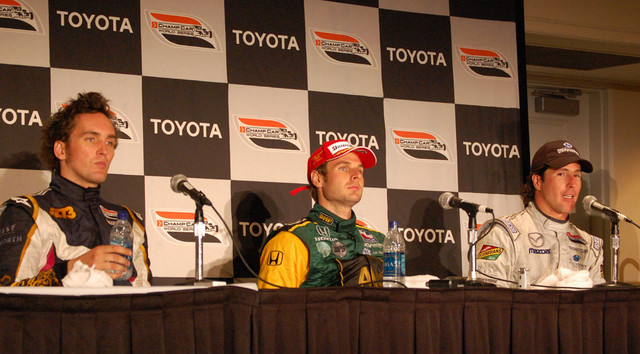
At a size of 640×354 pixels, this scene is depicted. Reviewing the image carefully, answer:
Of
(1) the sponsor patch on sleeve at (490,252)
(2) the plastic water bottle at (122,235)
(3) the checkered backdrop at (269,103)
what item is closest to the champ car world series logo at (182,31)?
(3) the checkered backdrop at (269,103)

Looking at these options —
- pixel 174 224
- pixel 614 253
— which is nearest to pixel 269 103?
pixel 174 224

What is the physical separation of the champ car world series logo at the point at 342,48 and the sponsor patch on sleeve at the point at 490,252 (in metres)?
1.17

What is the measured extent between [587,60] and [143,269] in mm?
3686

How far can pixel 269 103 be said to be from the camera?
3.58 metres

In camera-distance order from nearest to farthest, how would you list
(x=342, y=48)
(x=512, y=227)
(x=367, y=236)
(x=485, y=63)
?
(x=367, y=236)
(x=512, y=227)
(x=342, y=48)
(x=485, y=63)

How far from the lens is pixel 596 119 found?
5586mm

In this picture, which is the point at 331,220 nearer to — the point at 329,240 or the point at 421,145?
the point at 329,240

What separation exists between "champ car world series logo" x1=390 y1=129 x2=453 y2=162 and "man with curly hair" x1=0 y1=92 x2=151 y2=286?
1526mm

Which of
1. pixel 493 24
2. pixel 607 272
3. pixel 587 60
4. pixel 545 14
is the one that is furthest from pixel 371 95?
pixel 607 272

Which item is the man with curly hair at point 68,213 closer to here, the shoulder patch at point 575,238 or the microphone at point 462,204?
the microphone at point 462,204

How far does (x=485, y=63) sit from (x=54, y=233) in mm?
2553

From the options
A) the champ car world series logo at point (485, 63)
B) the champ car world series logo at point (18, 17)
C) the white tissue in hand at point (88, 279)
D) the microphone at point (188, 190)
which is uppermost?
the champ car world series logo at point (18, 17)

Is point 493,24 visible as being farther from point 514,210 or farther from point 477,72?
point 514,210

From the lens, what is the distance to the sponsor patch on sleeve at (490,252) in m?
3.26
